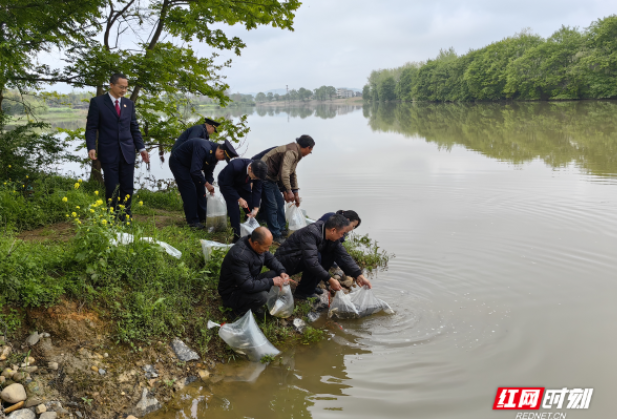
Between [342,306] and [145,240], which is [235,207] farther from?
[342,306]

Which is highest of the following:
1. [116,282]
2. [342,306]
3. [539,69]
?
[539,69]

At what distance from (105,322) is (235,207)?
2.43m

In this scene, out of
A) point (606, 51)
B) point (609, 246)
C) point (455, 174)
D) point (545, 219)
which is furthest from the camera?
point (606, 51)

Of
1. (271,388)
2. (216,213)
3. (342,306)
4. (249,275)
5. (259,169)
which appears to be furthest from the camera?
(216,213)

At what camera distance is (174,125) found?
8.73m

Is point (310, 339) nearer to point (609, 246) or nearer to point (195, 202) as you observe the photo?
point (195, 202)

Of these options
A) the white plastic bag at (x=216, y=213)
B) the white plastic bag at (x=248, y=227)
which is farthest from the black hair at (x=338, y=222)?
the white plastic bag at (x=216, y=213)

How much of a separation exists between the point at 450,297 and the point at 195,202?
3872 millimetres

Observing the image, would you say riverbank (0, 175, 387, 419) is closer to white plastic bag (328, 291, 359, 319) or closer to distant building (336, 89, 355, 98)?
white plastic bag (328, 291, 359, 319)

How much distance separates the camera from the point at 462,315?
4.87 metres

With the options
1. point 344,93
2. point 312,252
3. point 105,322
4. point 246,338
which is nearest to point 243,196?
point 312,252

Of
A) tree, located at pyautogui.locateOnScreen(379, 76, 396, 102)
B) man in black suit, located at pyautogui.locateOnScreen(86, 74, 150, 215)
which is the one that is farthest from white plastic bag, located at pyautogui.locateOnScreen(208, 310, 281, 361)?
tree, located at pyautogui.locateOnScreen(379, 76, 396, 102)

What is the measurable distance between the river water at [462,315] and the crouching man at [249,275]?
2.03ft

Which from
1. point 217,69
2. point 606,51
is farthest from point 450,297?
point 606,51
